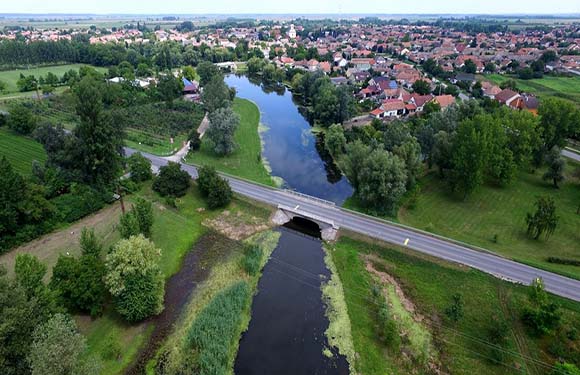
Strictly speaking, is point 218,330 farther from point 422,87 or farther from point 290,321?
point 422,87

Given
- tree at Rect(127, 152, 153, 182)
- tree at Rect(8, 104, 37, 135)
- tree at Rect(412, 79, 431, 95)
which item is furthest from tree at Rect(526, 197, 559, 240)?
tree at Rect(8, 104, 37, 135)

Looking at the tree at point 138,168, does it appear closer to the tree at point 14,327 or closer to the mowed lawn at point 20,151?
the mowed lawn at point 20,151

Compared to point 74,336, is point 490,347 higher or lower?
lower

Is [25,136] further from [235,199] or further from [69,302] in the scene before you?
[69,302]

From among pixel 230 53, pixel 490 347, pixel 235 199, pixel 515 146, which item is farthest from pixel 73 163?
pixel 230 53

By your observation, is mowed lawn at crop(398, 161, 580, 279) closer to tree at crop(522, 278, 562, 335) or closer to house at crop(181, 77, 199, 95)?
tree at crop(522, 278, 562, 335)

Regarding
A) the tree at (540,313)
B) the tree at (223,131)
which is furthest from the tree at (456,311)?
the tree at (223,131)
